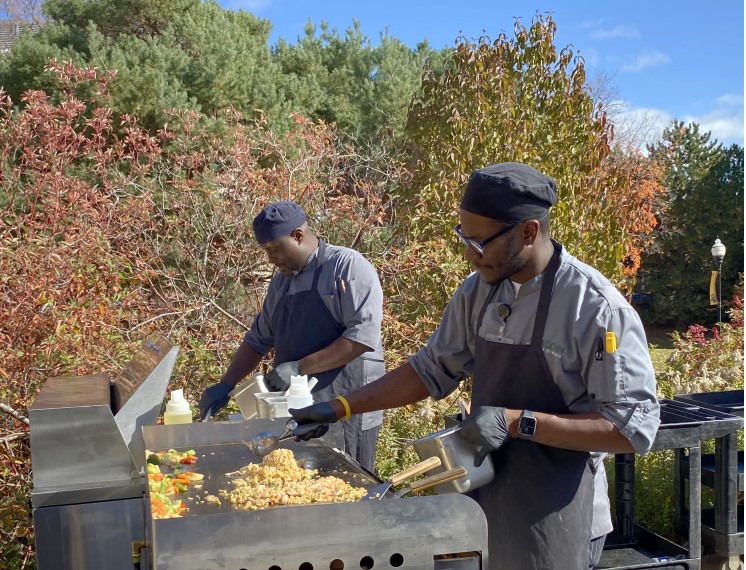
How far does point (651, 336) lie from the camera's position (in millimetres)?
22375

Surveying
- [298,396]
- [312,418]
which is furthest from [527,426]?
[298,396]

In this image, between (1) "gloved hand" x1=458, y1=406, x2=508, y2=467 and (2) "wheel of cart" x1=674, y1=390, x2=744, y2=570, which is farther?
(2) "wheel of cart" x1=674, y1=390, x2=744, y2=570

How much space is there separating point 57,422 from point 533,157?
5.28m

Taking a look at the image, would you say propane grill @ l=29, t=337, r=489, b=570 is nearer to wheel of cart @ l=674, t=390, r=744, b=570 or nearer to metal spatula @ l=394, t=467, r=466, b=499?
metal spatula @ l=394, t=467, r=466, b=499

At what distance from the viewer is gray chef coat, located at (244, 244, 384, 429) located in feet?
11.3

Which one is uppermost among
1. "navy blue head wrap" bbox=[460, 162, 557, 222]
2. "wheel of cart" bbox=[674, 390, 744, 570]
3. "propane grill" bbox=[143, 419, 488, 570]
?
"navy blue head wrap" bbox=[460, 162, 557, 222]

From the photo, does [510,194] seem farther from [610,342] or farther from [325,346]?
[325,346]

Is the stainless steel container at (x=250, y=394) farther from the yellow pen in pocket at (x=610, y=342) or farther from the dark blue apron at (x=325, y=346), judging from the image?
the yellow pen in pocket at (x=610, y=342)

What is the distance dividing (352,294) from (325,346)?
264 millimetres

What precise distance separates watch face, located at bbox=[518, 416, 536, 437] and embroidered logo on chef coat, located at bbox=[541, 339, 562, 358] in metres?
0.19

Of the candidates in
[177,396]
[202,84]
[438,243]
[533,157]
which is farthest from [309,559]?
[202,84]

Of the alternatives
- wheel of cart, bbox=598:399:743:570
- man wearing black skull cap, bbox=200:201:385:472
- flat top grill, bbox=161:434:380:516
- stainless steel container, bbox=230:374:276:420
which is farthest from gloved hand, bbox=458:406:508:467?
wheel of cart, bbox=598:399:743:570

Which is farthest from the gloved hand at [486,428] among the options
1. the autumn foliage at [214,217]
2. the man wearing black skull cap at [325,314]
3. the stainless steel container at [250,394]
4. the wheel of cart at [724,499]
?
the autumn foliage at [214,217]

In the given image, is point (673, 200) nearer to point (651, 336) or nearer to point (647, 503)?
point (651, 336)
